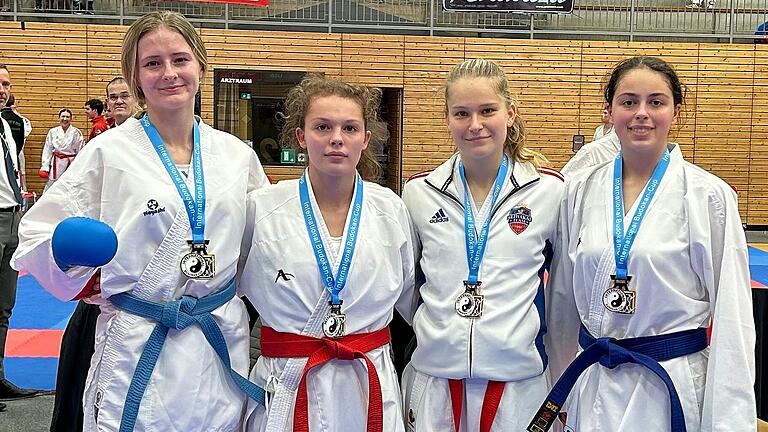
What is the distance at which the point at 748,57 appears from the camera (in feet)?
50.8

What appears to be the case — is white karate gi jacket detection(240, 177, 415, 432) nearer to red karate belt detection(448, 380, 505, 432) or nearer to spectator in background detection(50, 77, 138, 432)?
red karate belt detection(448, 380, 505, 432)

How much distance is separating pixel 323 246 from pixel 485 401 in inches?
30.4

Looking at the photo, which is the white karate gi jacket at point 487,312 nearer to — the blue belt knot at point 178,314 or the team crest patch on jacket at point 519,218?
the team crest patch on jacket at point 519,218

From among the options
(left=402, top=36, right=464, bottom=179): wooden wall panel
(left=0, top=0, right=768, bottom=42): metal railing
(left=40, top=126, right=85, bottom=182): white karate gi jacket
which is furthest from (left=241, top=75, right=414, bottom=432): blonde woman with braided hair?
(left=0, top=0, right=768, bottom=42): metal railing

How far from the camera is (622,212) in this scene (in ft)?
8.53

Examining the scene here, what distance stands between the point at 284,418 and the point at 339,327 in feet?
1.15

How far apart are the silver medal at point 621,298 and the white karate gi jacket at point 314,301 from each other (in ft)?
2.33

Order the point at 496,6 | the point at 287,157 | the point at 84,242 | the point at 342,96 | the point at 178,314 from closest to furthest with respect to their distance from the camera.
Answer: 1. the point at 84,242
2. the point at 178,314
3. the point at 342,96
4. the point at 496,6
5. the point at 287,157

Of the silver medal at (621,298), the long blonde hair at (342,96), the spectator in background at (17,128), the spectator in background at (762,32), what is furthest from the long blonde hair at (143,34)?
the spectator in background at (762,32)

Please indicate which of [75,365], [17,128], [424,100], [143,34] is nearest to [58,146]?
[17,128]

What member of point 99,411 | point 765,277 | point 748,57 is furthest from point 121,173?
point 748,57

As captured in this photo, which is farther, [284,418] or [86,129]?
[86,129]

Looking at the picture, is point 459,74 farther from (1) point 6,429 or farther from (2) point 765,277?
(2) point 765,277

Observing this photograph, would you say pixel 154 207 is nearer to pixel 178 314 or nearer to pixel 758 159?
pixel 178 314
